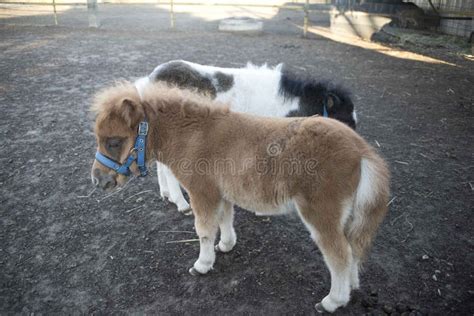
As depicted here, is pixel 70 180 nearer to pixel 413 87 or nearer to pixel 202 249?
pixel 202 249

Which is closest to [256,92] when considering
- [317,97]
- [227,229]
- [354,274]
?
[317,97]

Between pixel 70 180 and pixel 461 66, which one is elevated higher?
pixel 461 66

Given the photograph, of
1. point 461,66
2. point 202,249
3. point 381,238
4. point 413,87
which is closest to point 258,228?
point 202,249

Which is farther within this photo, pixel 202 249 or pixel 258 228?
pixel 258 228

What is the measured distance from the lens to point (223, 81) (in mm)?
4207

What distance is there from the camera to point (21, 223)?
3.80 meters

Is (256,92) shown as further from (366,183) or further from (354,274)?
(354,274)

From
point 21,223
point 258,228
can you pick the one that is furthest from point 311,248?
point 21,223

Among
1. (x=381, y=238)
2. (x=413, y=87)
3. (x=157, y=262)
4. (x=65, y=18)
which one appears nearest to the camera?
(x=157, y=262)

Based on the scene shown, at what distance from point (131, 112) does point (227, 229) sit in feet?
4.70

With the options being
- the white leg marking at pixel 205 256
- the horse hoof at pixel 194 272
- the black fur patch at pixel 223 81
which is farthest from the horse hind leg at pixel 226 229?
the black fur patch at pixel 223 81

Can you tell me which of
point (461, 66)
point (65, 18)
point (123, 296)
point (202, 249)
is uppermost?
point (65, 18)

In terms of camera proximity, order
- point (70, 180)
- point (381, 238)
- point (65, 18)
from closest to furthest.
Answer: point (381, 238) → point (70, 180) → point (65, 18)

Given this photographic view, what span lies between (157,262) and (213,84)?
6.88 feet
